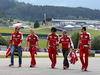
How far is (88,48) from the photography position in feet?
49.8

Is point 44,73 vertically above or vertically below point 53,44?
below

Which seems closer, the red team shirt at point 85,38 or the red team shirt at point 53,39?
the red team shirt at point 85,38

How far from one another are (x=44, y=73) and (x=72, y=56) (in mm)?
2969

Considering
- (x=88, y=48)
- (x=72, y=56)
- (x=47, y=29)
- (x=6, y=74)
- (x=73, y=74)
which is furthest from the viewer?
(x=47, y=29)

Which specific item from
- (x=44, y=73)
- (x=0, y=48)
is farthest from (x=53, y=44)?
(x=0, y=48)

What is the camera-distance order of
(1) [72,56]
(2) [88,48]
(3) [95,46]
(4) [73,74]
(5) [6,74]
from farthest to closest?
1. (3) [95,46]
2. (1) [72,56]
3. (2) [88,48]
4. (4) [73,74]
5. (5) [6,74]

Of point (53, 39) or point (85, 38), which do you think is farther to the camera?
point (53, 39)

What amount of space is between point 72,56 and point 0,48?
35418 mm

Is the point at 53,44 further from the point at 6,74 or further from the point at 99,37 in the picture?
the point at 99,37

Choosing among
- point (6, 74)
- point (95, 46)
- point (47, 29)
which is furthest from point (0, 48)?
point (47, 29)

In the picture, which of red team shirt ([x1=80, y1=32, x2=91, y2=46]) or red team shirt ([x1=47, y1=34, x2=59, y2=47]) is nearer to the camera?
red team shirt ([x1=80, y1=32, x2=91, y2=46])

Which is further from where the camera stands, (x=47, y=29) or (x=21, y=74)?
(x=47, y=29)

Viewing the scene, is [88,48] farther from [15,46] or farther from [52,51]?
[15,46]

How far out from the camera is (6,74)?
12695mm
